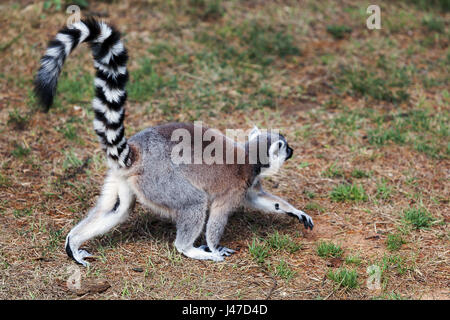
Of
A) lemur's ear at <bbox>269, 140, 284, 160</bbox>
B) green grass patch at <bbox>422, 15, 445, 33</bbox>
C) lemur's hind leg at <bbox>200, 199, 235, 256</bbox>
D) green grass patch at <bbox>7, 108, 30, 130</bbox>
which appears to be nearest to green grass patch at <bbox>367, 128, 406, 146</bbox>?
lemur's ear at <bbox>269, 140, 284, 160</bbox>

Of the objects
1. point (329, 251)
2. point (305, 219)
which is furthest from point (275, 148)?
point (329, 251)

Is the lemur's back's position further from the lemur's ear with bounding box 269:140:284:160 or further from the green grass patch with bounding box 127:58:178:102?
the green grass patch with bounding box 127:58:178:102

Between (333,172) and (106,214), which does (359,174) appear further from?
(106,214)

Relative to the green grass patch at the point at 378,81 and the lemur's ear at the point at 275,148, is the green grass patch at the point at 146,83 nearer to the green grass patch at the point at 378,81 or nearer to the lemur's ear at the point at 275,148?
the green grass patch at the point at 378,81

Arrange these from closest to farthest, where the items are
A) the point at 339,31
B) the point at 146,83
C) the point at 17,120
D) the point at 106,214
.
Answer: the point at 106,214
the point at 17,120
the point at 146,83
the point at 339,31

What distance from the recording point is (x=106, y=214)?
13.1ft

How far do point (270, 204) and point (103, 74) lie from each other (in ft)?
5.95

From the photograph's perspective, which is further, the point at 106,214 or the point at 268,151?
the point at 268,151

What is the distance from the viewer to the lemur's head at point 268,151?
4.37 m

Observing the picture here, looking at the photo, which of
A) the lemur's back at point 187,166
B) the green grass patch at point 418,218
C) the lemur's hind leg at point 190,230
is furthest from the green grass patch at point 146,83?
the green grass patch at point 418,218

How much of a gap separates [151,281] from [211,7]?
548 centimetres

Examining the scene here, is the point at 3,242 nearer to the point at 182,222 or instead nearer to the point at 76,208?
the point at 76,208

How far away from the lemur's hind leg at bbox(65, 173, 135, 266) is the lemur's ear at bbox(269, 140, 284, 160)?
1200 mm

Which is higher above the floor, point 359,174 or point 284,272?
point 359,174
